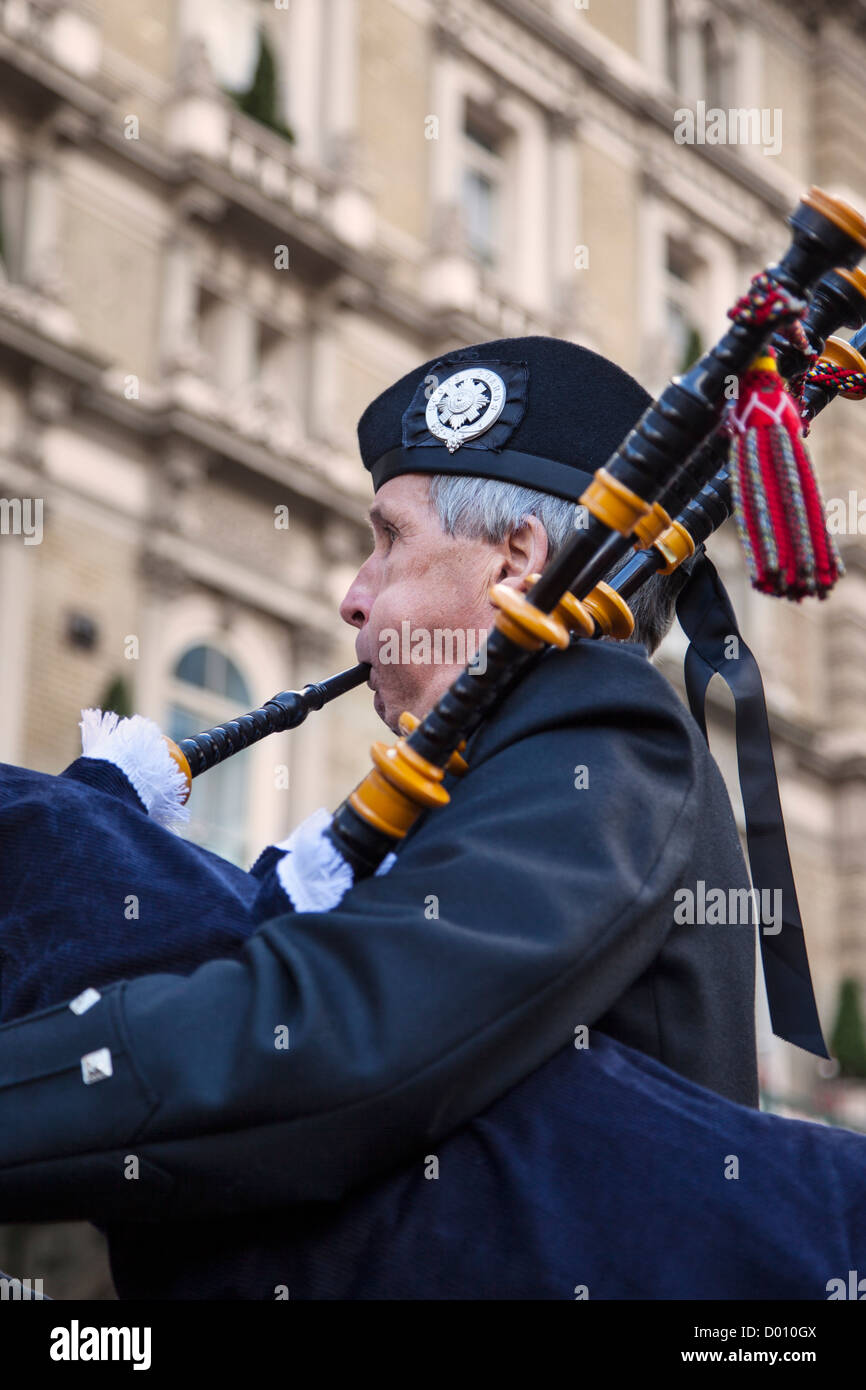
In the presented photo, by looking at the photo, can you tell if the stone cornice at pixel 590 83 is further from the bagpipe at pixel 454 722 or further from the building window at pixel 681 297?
the bagpipe at pixel 454 722

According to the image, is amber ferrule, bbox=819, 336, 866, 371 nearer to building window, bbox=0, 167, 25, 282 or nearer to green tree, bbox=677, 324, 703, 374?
building window, bbox=0, 167, 25, 282

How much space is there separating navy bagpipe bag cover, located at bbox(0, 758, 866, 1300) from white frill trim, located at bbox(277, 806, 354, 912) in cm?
3

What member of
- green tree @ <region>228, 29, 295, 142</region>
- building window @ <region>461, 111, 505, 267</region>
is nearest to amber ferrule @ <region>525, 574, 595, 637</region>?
green tree @ <region>228, 29, 295, 142</region>

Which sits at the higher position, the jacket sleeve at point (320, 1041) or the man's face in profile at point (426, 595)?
the man's face in profile at point (426, 595)

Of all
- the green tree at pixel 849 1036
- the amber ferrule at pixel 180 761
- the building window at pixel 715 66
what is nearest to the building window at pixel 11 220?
the green tree at pixel 849 1036

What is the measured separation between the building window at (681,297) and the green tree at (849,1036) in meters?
6.55

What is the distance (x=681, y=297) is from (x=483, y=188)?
119 inches

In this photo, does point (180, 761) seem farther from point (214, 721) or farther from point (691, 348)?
point (691, 348)

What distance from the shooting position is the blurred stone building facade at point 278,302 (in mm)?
12391

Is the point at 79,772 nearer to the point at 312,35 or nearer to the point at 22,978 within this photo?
the point at 22,978

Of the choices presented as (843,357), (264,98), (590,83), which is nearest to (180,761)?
(843,357)

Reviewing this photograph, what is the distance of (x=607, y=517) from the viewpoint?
5.64 feet

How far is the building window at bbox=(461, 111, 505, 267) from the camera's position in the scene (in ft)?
56.7

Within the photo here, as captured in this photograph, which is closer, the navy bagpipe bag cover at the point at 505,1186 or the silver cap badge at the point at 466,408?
the navy bagpipe bag cover at the point at 505,1186
